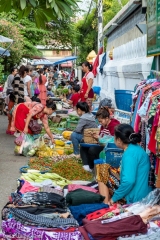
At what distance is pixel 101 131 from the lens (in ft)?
28.0

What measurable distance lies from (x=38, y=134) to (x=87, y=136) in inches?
86.0

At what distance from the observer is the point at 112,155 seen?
Answer: 7.39 meters

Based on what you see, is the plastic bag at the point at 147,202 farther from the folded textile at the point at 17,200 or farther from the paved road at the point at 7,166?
the paved road at the point at 7,166

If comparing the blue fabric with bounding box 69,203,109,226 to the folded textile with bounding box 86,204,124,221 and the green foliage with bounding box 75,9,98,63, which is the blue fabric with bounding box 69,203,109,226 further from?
the green foliage with bounding box 75,9,98,63

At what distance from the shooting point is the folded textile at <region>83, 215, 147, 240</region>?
16.0 feet

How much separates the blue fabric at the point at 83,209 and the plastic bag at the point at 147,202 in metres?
0.40

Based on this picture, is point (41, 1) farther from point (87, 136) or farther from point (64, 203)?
point (87, 136)

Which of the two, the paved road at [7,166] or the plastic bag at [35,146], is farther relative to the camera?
the plastic bag at [35,146]

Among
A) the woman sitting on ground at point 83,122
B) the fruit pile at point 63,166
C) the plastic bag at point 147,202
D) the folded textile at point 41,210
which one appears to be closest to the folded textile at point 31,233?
the folded textile at point 41,210

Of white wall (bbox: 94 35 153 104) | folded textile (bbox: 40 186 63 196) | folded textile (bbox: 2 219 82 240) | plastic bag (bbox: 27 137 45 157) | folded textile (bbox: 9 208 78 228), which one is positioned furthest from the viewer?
plastic bag (bbox: 27 137 45 157)

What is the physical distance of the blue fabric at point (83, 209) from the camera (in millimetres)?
5641

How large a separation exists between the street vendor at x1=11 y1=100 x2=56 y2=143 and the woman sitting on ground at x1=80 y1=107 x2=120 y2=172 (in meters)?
1.88

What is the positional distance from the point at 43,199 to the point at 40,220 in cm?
63

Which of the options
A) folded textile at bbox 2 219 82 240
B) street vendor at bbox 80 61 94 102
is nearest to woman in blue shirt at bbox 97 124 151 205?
folded textile at bbox 2 219 82 240
